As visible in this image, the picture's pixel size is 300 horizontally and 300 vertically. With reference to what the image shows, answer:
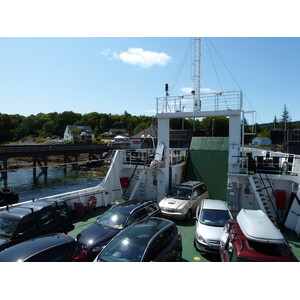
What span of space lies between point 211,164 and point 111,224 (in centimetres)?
743

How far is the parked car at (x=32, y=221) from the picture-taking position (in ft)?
21.8

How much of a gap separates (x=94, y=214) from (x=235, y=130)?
7.54m

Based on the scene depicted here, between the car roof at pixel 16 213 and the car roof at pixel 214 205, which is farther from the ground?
the car roof at pixel 16 213

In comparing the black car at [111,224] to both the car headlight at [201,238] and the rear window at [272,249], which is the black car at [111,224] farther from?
the rear window at [272,249]

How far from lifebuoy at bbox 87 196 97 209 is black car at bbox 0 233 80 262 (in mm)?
5028

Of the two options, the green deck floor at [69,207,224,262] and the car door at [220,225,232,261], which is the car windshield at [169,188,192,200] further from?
the car door at [220,225,232,261]

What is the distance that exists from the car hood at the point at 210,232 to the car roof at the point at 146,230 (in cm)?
141

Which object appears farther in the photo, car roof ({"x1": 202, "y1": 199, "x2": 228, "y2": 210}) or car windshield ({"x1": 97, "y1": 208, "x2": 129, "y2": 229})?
car roof ({"x1": 202, "y1": 199, "x2": 228, "y2": 210})

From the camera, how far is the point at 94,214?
36.0 feet

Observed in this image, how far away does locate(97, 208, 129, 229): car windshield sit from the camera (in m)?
7.76

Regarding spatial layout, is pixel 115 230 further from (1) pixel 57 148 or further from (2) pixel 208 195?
(1) pixel 57 148

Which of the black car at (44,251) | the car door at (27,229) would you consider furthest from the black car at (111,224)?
the car door at (27,229)

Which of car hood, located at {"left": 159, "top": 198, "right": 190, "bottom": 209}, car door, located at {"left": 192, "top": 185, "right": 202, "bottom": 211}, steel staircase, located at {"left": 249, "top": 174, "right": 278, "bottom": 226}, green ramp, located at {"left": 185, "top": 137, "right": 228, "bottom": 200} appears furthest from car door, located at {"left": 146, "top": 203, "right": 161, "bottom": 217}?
green ramp, located at {"left": 185, "top": 137, "right": 228, "bottom": 200}

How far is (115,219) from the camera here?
798 cm
